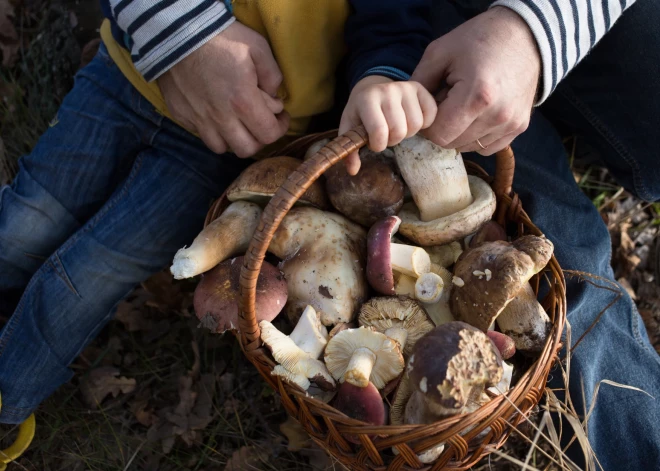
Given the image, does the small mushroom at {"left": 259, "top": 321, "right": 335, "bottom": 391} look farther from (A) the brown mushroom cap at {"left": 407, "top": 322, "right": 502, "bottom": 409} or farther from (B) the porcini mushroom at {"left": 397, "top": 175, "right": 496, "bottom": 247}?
(B) the porcini mushroom at {"left": 397, "top": 175, "right": 496, "bottom": 247}

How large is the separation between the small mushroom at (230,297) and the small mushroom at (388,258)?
0.94ft

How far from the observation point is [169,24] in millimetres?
1647

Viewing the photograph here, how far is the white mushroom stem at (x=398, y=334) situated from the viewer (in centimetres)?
154

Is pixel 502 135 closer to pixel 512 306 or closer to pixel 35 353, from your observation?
pixel 512 306

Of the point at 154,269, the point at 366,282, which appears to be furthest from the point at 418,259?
the point at 154,269

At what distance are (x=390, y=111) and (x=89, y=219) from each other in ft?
4.96

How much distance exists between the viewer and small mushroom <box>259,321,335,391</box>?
1.45 metres

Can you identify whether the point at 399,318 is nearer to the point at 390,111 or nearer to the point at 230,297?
the point at 230,297

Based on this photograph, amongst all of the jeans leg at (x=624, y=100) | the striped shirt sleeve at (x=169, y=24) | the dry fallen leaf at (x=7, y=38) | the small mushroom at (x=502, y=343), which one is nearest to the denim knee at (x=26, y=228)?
the striped shirt sleeve at (x=169, y=24)

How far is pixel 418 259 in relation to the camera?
1627mm

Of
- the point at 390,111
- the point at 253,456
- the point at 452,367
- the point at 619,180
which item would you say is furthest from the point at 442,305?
the point at 619,180

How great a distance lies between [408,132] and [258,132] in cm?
59

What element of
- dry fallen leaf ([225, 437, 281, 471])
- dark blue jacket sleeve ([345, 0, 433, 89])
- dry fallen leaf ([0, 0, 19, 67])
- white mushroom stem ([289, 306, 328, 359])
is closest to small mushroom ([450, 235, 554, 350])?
white mushroom stem ([289, 306, 328, 359])

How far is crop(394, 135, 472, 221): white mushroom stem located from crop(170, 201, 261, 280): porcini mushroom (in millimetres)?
520
